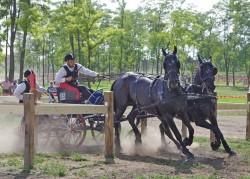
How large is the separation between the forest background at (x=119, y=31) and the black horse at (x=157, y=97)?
1493 centimetres

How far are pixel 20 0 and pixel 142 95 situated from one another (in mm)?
22058

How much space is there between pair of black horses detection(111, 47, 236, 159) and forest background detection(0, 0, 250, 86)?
15.0 metres

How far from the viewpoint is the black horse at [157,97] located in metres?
8.21

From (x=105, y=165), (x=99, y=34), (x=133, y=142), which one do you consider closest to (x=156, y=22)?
(x=99, y=34)

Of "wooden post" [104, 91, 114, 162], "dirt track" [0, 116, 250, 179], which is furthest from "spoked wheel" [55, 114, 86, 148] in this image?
"wooden post" [104, 91, 114, 162]

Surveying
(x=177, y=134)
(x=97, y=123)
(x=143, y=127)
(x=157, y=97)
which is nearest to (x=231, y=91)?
(x=143, y=127)

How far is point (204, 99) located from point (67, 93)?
3118mm

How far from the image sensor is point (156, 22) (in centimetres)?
3991

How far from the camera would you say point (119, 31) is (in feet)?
99.8

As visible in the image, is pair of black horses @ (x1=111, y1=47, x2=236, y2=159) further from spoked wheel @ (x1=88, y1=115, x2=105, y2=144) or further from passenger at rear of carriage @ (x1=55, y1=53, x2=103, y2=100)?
passenger at rear of carriage @ (x1=55, y1=53, x2=103, y2=100)

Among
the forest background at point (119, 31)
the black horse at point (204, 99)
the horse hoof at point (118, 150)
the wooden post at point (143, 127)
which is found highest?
the forest background at point (119, 31)

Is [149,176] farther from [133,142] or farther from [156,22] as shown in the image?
[156,22]

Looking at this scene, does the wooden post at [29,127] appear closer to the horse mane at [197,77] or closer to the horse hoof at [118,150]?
the horse hoof at [118,150]

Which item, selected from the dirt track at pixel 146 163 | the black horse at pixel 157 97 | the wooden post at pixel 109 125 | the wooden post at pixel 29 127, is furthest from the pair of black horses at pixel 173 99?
the wooden post at pixel 29 127
